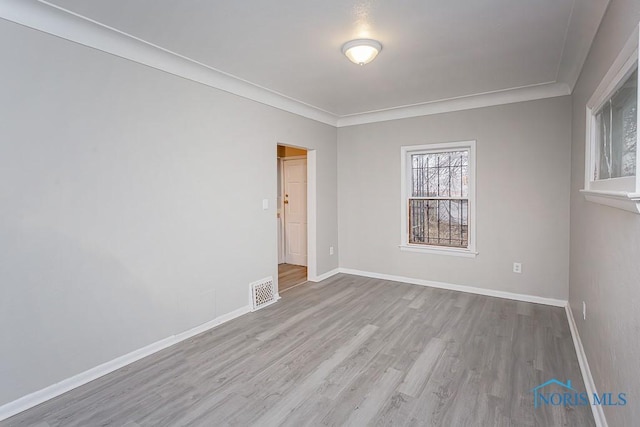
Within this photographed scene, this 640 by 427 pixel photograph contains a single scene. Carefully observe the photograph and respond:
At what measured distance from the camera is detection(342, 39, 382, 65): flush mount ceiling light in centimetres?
266

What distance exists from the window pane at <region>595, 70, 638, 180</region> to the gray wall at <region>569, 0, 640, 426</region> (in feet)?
0.68

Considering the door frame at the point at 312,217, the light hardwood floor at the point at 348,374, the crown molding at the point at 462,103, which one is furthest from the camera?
the door frame at the point at 312,217

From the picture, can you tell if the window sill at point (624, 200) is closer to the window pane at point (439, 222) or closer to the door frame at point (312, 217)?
the window pane at point (439, 222)

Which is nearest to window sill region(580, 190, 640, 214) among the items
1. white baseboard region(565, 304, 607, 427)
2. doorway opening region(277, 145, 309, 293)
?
white baseboard region(565, 304, 607, 427)

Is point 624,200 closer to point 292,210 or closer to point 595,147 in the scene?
point 595,147

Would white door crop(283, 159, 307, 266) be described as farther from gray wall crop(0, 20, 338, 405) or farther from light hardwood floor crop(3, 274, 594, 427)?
light hardwood floor crop(3, 274, 594, 427)

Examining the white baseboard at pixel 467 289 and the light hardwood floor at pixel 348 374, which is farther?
the white baseboard at pixel 467 289

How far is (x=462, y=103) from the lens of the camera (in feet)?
14.3

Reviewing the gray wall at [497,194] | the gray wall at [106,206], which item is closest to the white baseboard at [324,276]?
the gray wall at [497,194]

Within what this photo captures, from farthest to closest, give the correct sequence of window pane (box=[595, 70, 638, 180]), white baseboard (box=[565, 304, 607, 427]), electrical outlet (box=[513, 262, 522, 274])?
1. electrical outlet (box=[513, 262, 522, 274])
2. white baseboard (box=[565, 304, 607, 427])
3. window pane (box=[595, 70, 638, 180])

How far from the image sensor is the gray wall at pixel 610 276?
1.42m

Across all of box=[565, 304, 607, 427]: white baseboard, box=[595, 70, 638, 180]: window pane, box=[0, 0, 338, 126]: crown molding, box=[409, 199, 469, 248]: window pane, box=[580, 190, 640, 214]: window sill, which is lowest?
box=[565, 304, 607, 427]: white baseboard

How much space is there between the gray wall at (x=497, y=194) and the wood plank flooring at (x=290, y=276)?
3.49 ft

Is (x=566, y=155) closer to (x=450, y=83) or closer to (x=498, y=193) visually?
(x=498, y=193)
